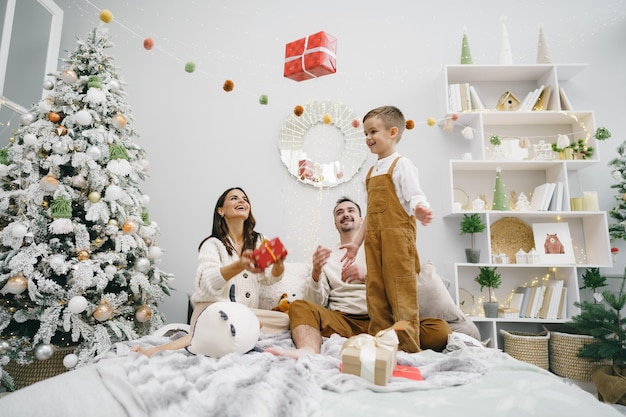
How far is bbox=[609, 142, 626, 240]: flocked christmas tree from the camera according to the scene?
2730 mm

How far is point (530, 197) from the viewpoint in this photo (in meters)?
3.04

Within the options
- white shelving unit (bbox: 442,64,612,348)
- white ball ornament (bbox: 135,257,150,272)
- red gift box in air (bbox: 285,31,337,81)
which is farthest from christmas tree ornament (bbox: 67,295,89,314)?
white shelving unit (bbox: 442,64,612,348)

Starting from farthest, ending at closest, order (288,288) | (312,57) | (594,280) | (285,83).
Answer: (285,83), (594,280), (288,288), (312,57)

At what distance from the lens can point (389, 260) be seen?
1766 mm

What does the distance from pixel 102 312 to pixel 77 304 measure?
0.48ft

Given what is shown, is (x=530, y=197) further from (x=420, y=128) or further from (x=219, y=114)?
(x=219, y=114)

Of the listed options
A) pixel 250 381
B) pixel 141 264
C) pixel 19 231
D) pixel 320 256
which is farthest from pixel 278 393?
pixel 19 231

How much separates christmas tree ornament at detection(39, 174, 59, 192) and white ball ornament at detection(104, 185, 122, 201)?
24 cm

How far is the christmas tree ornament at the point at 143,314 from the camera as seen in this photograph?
2240mm

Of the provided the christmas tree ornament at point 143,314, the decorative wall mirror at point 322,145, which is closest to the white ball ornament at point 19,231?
the christmas tree ornament at point 143,314

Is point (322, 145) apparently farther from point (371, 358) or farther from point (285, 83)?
point (371, 358)

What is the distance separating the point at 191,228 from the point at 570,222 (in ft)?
9.47

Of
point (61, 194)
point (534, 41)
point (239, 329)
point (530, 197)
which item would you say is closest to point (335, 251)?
point (239, 329)

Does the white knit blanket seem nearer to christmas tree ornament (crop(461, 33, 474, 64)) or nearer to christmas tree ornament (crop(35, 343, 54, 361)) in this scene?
christmas tree ornament (crop(35, 343, 54, 361))
